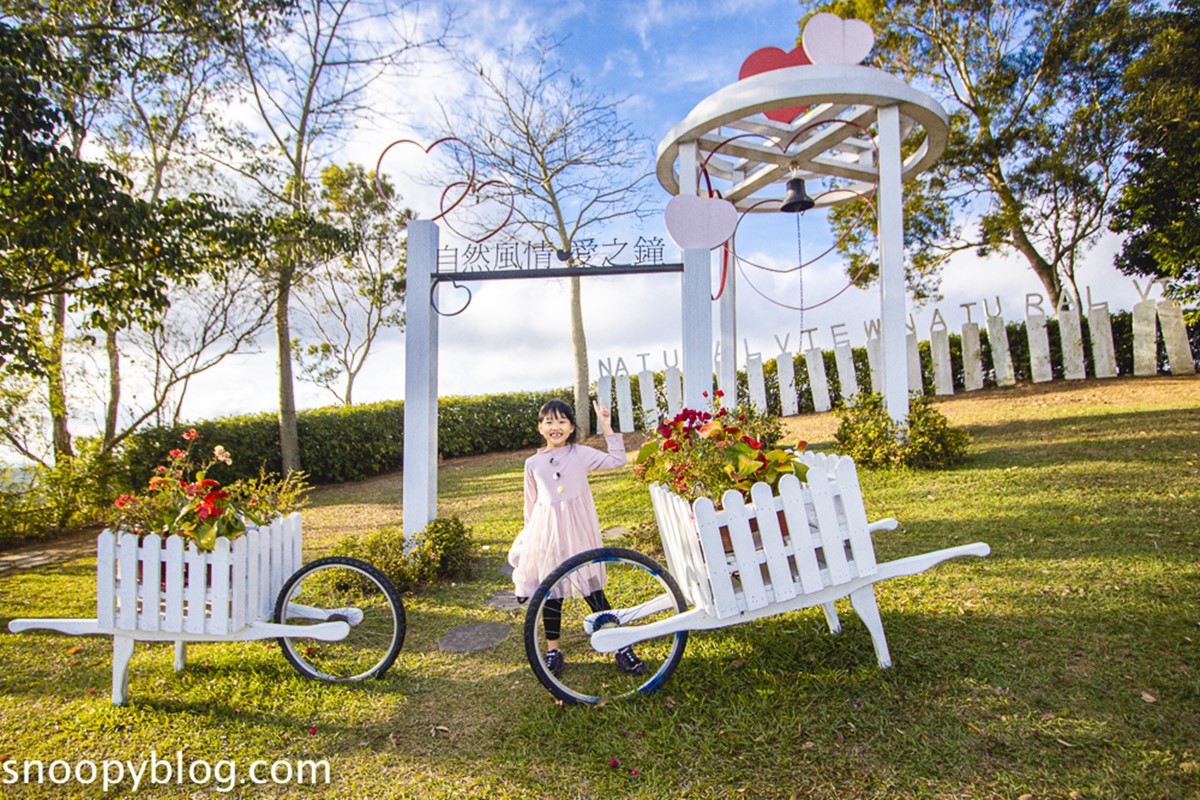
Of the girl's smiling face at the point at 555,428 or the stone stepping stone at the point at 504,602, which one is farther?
the stone stepping stone at the point at 504,602

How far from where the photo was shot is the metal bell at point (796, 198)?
645 cm

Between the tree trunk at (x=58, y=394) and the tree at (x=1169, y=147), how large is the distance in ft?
56.1

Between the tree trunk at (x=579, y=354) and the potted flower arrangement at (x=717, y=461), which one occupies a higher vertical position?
the tree trunk at (x=579, y=354)

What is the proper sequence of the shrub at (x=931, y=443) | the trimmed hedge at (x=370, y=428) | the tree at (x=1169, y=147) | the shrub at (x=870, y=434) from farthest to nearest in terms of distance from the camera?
the tree at (x=1169, y=147) < the trimmed hedge at (x=370, y=428) < the shrub at (x=870, y=434) < the shrub at (x=931, y=443)

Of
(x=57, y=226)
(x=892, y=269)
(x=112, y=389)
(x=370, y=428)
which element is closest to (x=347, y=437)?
(x=370, y=428)

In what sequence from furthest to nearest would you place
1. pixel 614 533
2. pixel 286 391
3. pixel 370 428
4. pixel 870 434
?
pixel 370 428 → pixel 286 391 → pixel 870 434 → pixel 614 533

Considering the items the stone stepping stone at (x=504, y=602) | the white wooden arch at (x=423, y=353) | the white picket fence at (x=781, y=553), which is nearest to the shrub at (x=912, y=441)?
the white wooden arch at (x=423, y=353)

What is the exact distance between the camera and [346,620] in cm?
356

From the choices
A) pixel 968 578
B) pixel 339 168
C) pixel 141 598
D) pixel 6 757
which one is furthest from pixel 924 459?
pixel 339 168

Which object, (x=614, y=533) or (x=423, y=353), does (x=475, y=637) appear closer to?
(x=423, y=353)

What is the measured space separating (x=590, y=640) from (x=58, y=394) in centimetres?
1021

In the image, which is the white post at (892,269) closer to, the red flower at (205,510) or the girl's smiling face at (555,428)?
the girl's smiling face at (555,428)

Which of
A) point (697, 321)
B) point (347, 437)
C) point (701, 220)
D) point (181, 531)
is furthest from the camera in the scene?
point (347, 437)

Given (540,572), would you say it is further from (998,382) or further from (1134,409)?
(998,382)
